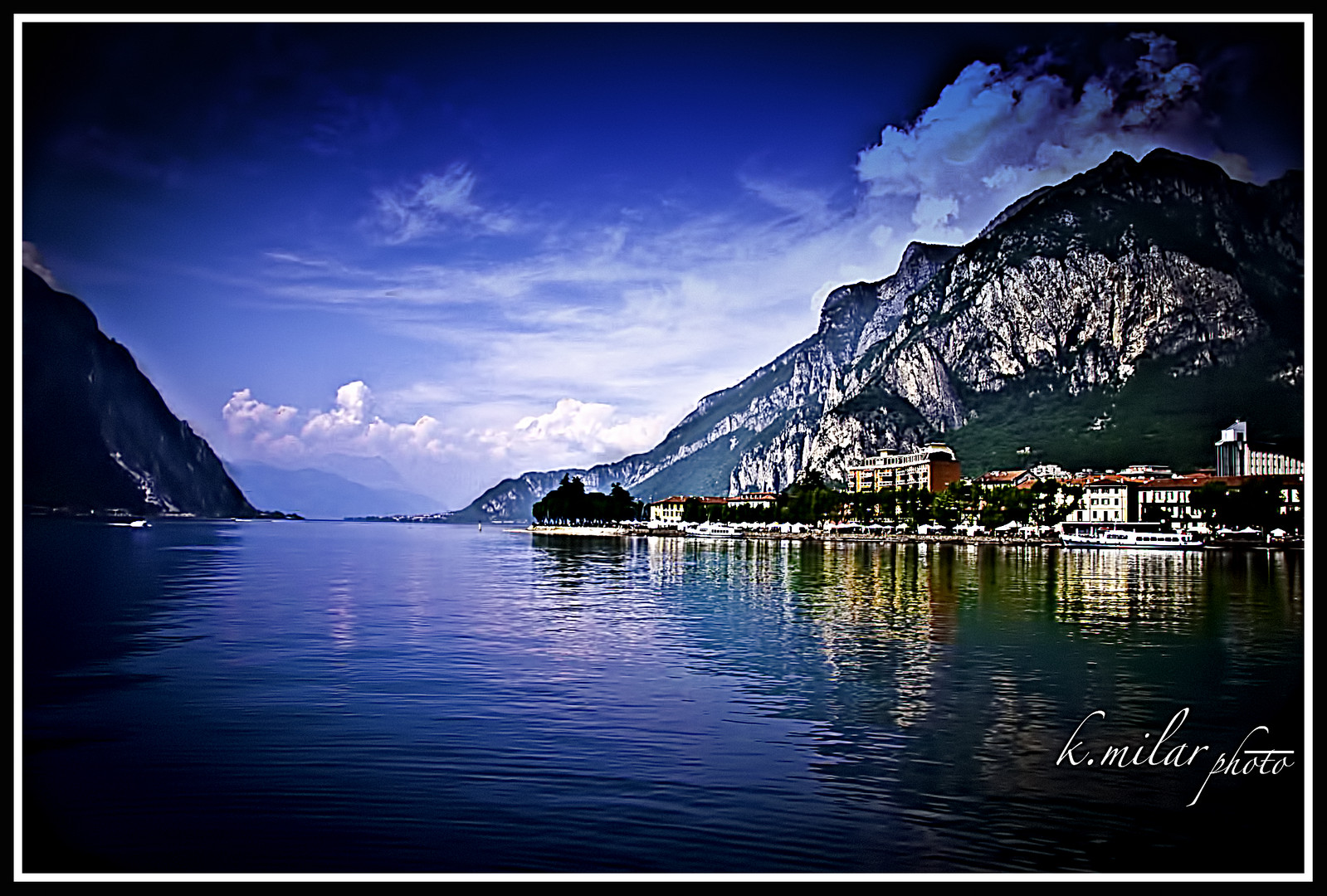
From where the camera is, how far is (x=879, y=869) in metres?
4.62

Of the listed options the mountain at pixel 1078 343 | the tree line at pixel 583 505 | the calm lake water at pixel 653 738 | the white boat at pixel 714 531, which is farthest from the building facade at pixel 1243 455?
the tree line at pixel 583 505

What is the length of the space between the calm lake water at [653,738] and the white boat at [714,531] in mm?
59709

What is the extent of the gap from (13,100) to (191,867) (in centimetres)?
400

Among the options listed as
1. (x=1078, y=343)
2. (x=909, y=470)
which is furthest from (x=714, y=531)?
(x=1078, y=343)

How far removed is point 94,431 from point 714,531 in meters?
56.9

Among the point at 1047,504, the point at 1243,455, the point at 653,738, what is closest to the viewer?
the point at 653,738

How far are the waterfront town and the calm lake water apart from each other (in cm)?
2466

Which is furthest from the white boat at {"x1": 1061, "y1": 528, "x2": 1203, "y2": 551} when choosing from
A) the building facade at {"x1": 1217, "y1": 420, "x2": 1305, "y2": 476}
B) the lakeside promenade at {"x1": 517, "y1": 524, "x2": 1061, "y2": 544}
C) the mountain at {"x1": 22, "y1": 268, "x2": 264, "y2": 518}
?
the mountain at {"x1": 22, "y1": 268, "x2": 264, "y2": 518}

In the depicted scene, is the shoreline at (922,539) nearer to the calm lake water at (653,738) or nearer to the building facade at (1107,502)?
the building facade at (1107,502)

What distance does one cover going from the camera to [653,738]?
22.7 feet

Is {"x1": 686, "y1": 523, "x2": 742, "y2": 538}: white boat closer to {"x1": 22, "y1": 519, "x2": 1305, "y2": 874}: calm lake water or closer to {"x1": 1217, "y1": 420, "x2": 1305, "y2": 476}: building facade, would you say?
{"x1": 1217, "y1": 420, "x2": 1305, "y2": 476}: building facade

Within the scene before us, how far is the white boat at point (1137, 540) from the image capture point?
43.3 m

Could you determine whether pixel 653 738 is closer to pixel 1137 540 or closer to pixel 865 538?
pixel 1137 540

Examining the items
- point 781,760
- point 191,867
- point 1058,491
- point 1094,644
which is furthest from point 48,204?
point 1058,491
